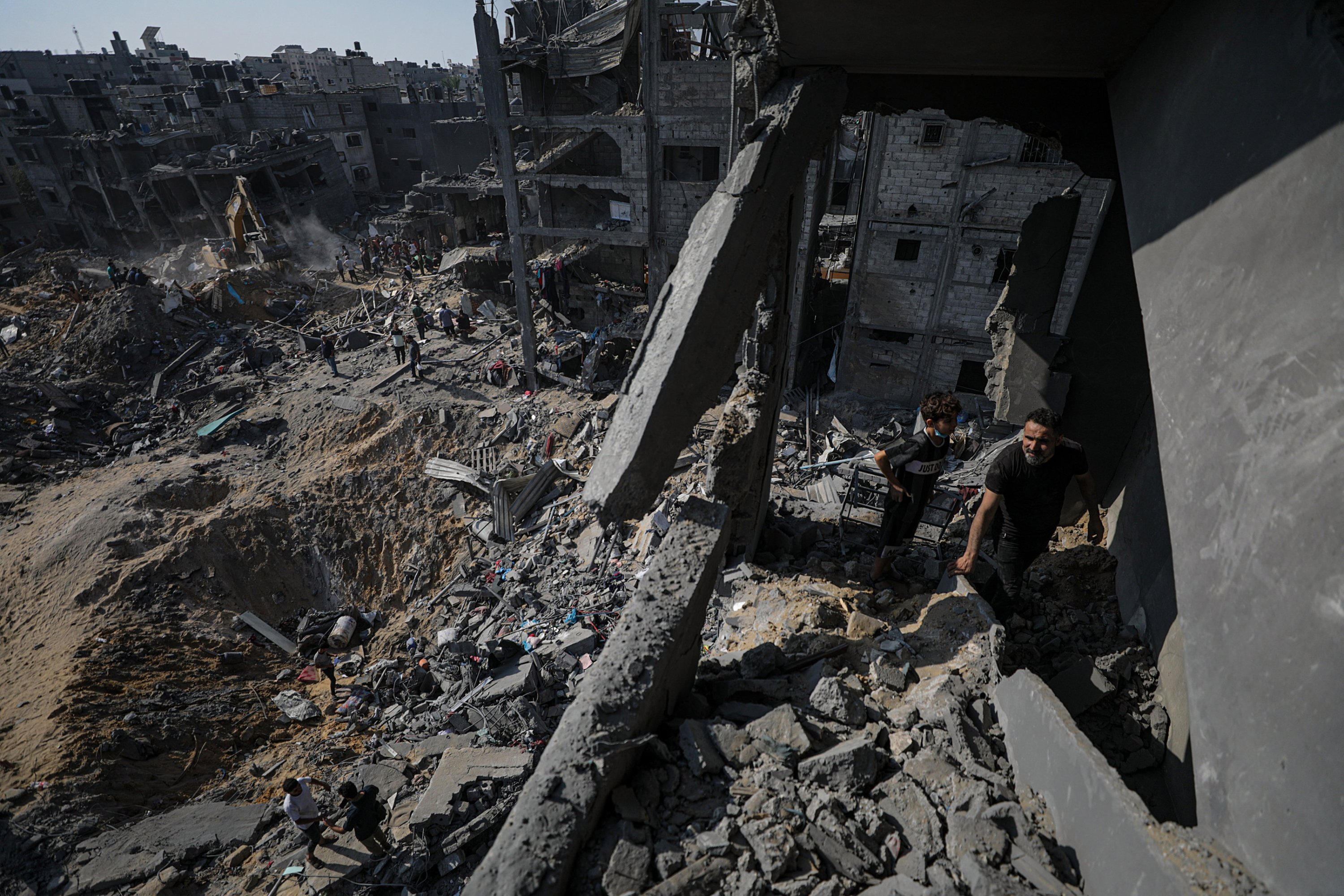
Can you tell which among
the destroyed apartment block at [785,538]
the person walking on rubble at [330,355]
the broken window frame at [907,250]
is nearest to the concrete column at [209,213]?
the person walking on rubble at [330,355]

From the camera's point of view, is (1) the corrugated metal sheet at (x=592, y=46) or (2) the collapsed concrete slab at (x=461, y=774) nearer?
(2) the collapsed concrete slab at (x=461, y=774)

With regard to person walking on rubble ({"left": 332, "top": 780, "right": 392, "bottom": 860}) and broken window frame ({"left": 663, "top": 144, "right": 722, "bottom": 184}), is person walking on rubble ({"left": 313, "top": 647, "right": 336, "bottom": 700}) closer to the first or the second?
person walking on rubble ({"left": 332, "top": 780, "right": 392, "bottom": 860})

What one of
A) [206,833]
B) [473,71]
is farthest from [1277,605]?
[473,71]

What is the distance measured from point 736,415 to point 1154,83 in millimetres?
3307

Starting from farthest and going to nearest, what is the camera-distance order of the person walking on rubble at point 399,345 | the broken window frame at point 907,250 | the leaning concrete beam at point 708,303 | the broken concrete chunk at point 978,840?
the person walking on rubble at point 399,345 < the broken window frame at point 907,250 < the leaning concrete beam at point 708,303 < the broken concrete chunk at point 978,840

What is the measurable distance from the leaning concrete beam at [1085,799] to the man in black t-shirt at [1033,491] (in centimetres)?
139

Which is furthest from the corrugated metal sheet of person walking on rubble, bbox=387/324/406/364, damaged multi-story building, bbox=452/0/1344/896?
damaged multi-story building, bbox=452/0/1344/896

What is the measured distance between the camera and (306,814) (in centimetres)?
581

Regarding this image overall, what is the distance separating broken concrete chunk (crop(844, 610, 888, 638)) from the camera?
4332mm

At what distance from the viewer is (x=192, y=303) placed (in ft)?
68.3

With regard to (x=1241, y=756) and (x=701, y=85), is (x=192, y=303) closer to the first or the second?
(x=701, y=85)

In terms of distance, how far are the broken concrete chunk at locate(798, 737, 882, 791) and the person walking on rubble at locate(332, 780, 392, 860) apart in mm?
4064

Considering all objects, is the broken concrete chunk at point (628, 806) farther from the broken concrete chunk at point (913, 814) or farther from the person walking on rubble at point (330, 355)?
the person walking on rubble at point (330, 355)

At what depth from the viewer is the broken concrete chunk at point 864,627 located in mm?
4332
